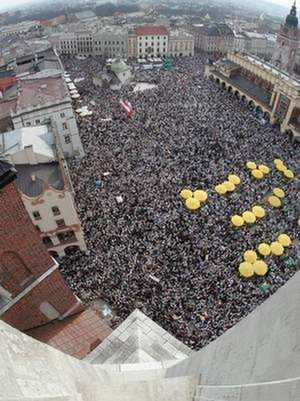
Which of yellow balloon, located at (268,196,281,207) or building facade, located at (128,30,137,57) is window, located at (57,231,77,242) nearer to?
yellow balloon, located at (268,196,281,207)

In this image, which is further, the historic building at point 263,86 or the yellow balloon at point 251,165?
the historic building at point 263,86

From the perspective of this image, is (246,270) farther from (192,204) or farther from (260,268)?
(192,204)

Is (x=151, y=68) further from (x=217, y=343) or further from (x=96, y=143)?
(x=217, y=343)

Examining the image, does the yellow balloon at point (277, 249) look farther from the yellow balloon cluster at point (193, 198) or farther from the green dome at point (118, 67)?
the green dome at point (118, 67)

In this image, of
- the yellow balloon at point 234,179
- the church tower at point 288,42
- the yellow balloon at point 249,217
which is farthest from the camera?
the church tower at point 288,42

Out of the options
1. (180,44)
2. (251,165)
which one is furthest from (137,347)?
(180,44)

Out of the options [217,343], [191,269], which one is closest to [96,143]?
[191,269]

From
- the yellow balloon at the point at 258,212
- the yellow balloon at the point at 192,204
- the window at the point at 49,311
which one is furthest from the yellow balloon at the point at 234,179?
the window at the point at 49,311
